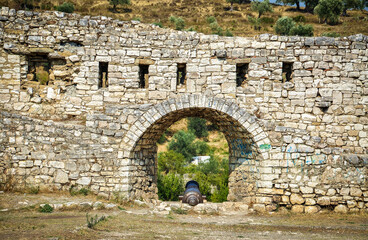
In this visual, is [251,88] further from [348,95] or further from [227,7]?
[227,7]

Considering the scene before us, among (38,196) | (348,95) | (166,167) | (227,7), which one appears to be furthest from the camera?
(227,7)

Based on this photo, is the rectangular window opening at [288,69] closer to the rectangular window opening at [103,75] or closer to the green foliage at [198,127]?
the rectangular window opening at [103,75]

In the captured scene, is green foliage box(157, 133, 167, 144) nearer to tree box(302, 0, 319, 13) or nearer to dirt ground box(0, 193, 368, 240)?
dirt ground box(0, 193, 368, 240)

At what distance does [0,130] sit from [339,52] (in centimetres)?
981

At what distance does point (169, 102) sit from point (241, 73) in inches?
96.4

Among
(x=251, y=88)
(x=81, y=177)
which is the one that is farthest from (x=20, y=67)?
(x=251, y=88)

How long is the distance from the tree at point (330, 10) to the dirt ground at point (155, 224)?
32074mm

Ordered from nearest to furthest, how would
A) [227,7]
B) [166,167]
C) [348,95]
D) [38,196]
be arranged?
[38,196], [348,95], [166,167], [227,7]

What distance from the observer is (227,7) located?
4434 cm

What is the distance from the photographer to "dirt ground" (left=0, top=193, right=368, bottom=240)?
6211mm

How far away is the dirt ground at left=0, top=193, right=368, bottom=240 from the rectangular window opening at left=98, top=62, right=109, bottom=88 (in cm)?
334

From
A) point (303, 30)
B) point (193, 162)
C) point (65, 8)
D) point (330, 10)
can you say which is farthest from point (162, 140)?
point (330, 10)

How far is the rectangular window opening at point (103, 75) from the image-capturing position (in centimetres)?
977

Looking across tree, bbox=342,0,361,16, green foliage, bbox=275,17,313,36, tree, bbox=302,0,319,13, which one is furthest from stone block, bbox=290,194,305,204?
tree, bbox=302,0,319,13
